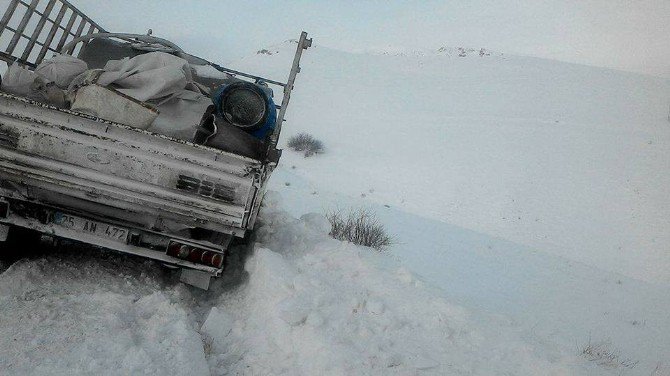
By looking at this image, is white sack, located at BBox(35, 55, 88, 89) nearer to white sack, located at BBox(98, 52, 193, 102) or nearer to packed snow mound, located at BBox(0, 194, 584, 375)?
white sack, located at BBox(98, 52, 193, 102)

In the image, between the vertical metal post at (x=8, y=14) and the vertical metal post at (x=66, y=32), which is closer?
the vertical metal post at (x=8, y=14)

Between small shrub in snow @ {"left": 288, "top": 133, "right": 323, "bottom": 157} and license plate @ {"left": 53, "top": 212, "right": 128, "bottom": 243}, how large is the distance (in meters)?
16.3

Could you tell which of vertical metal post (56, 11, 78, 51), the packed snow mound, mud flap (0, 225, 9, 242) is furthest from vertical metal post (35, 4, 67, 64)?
mud flap (0, 225, 9, 242)

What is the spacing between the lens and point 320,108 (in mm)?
27281

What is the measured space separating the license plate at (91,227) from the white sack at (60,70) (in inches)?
58.5

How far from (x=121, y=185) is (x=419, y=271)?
223 inches

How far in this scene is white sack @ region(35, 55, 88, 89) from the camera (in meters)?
3.86

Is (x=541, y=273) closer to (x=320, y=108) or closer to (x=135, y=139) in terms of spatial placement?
(x=135, y=139)

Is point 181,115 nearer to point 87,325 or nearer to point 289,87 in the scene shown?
point 289,87

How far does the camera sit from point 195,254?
10.9ft

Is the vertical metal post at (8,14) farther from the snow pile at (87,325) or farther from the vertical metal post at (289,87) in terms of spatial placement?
the vertical metal post at (289,87)

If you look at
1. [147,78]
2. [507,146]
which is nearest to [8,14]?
[147,78]

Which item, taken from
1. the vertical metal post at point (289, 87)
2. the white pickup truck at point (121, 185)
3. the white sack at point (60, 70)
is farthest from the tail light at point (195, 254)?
the white sack at point (60, 70)

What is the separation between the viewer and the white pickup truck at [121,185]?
3.01 m
